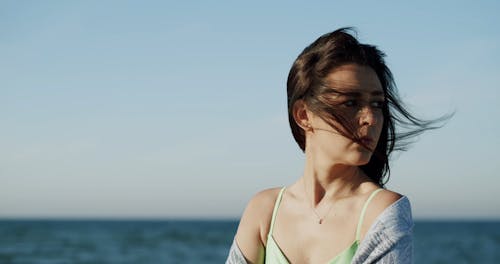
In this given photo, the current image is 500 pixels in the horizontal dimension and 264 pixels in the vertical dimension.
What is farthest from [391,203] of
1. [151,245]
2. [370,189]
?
[151,245]

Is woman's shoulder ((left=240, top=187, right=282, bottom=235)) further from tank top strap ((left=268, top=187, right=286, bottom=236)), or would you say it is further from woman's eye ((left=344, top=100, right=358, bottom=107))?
woman's eye ((left=344, top=100, right=358, bottom=107))

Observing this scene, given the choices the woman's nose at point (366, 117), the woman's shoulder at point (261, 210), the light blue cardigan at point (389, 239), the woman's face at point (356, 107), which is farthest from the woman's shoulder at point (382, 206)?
the woman's shoulder at point (261, 210)

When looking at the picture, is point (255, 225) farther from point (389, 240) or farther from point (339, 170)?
point (389, 240)

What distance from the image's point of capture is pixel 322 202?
109 inches

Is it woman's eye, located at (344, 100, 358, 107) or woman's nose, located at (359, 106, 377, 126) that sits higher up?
woman's eye, located at (344, 100, 358, 107)

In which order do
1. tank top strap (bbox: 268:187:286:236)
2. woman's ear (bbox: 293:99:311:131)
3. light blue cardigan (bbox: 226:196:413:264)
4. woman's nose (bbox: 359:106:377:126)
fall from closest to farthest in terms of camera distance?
light blue cardigan (bbox: 226:196:413:264)
woman's nose (bbox: 359:106:377:126)
woman's ear (bbox: 293:99:311:131)
tank top strap (bbox: 268:187:286:236)

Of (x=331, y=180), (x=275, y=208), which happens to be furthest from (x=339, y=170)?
(x=275, y=208)

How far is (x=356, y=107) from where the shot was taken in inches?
101

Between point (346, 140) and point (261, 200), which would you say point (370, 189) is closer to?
point (346, 140)

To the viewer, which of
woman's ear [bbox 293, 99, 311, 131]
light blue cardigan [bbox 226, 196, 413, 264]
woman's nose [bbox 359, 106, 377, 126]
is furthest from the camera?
woman's ear [bbox 293, 99, 311, 131]

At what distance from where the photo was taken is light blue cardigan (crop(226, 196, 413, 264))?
2.42 meters

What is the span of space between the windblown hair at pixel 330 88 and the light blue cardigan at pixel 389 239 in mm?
267

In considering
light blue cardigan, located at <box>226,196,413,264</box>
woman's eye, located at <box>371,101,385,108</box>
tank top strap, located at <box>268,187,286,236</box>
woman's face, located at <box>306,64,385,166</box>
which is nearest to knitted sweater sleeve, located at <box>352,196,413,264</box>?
light blue cardigan, located at <box>226,196,413,264</box>

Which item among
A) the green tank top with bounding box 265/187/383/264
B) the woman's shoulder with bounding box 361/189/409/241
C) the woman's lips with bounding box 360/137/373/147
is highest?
the woman's lips with bounding box 360/137/373/147
